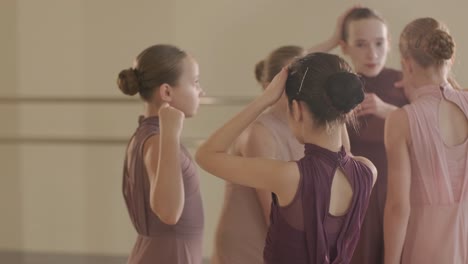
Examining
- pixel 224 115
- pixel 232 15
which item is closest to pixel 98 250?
pixel 224 115

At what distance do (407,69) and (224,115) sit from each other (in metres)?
1.70

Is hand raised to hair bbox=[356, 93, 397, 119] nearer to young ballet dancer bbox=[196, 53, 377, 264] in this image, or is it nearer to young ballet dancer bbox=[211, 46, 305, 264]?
→ young ballet dancer bbox=[211, 46, 305, 264]

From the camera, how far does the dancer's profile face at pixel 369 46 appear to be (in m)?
2.93

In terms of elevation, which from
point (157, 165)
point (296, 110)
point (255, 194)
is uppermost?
point (296, 110)

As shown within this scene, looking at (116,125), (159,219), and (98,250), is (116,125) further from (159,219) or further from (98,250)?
(159,219)

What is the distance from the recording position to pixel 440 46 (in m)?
2.43

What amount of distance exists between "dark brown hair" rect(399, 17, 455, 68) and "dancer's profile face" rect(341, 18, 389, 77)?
1.20 ft

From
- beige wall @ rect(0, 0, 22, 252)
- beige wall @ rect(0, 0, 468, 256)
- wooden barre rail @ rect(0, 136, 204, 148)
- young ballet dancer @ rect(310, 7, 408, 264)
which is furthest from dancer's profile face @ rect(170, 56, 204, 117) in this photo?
beige wall @ rect(0, 0, 22, 252)

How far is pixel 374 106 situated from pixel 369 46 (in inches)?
9.1

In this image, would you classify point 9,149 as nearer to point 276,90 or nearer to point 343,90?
point 276,90

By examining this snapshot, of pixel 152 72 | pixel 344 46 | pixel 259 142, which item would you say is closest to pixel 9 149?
pixel 344 46

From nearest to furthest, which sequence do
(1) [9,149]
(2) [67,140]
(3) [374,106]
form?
1. (3) [374,106]
2. (2) [67,140]
3. (1) [9,149]

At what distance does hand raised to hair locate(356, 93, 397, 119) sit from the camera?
2818 mm

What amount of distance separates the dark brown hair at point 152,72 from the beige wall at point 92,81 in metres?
1.47
